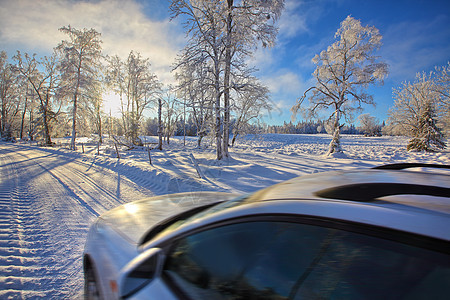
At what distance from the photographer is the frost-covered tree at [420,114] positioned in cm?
2027

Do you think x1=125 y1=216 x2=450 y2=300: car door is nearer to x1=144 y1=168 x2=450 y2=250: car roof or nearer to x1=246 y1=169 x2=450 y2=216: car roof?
x1=144 y1=168 x2=450 y2=250: car roof

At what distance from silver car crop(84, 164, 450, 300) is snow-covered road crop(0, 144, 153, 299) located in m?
1.29

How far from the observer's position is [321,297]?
2.88 feet

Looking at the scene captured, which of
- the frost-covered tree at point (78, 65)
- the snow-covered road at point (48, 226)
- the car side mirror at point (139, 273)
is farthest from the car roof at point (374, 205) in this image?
the frost-covered tree at point (78, 65)

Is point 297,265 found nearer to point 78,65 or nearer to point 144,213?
point 144,213

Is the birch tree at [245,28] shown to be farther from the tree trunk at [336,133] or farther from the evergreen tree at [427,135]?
the evergreen tree at [427,135]

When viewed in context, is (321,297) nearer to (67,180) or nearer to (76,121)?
(67,180)

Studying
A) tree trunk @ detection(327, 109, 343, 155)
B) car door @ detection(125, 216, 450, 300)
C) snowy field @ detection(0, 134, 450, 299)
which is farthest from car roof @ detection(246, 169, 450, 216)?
tree trunk @ detection(327, 109, 343, 155)

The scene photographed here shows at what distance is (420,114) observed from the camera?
73.0ft

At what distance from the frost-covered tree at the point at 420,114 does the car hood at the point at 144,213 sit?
27.9 metres

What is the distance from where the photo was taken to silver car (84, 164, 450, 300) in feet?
2.47

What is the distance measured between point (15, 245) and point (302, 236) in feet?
14.5

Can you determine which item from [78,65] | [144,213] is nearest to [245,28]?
[144,213]

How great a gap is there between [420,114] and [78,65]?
41635mm
